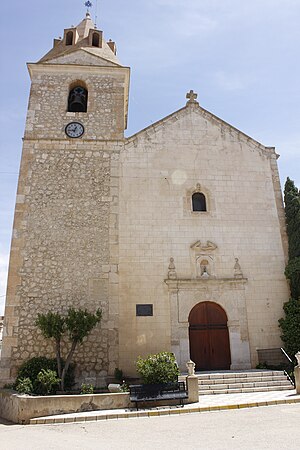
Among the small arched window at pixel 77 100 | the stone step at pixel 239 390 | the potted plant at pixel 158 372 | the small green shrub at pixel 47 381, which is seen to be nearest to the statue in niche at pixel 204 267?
the stone step at pixel 239 390

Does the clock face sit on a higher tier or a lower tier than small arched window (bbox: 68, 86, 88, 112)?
lower

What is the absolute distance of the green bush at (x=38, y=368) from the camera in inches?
434

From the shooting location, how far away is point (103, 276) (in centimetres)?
1318

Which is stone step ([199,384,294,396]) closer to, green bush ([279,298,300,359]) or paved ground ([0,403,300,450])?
paved ground ([0,403,300,450])

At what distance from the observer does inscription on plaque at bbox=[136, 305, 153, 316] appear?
1298 cm

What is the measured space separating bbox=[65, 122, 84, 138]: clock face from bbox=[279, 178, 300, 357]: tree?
9198mm

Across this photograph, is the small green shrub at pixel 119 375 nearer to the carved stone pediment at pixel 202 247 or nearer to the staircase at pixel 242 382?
the staircase at pixel 242 382

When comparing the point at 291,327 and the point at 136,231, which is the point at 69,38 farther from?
the point at 291,327

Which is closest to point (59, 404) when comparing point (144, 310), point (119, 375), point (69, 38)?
point (119, 375)

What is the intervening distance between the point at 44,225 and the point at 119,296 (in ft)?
13.0

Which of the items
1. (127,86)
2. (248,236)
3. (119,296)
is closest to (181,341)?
(119,296)

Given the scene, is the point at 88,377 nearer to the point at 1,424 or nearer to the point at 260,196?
the point at 1,424

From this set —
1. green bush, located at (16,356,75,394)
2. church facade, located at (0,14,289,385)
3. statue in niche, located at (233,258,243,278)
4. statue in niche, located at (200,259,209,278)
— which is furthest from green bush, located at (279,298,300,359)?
green bush, located at (16,356,75,394)

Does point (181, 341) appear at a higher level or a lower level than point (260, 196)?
lower
